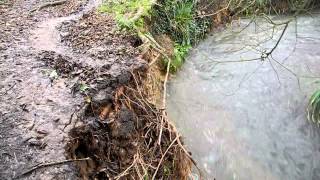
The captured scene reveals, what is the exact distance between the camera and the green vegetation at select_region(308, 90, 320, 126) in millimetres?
5059

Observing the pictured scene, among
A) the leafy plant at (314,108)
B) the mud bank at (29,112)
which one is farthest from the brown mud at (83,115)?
the leafy plant at (314,108)

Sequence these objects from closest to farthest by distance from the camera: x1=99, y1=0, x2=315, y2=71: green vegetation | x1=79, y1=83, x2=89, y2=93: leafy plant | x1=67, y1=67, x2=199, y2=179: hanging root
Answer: x1=67, y1=67, x2=199, y2=179: hanging root
x1=79, y1=83, x2=89, y2=93: leafy plant
x1=99, y1=0, x2=315, y2=71: green vegetation

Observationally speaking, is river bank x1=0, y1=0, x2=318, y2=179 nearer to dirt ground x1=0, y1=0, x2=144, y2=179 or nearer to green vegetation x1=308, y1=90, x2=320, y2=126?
dirt ground x1=0, y1=0, x2=144, y2=179

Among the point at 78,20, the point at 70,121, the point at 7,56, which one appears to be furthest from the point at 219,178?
the point at 78,20

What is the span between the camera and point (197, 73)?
21.6ft

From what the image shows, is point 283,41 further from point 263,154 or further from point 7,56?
point 7,56

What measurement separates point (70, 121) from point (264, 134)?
2.92m

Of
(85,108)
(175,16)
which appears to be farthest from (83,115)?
(175,16)

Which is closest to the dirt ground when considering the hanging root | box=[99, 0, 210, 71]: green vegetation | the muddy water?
the hanging root

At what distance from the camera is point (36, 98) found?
150 inches

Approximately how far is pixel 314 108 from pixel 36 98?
3672 mm

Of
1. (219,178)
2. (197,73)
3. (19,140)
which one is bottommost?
(219,178)

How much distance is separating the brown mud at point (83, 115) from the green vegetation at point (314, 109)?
230 cm

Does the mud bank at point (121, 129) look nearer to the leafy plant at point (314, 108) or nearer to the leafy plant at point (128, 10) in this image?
the leafy plant at point (128, 10)
